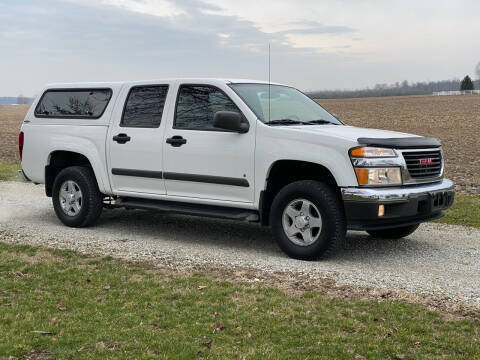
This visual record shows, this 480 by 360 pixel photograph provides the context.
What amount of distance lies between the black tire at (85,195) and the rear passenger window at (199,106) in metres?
1.72

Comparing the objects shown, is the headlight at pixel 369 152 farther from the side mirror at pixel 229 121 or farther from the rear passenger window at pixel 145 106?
the rear passenger window at pixel 145 106

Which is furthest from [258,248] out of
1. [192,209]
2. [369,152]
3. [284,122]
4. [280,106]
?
[369,152]

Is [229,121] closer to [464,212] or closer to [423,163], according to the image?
[423,163]

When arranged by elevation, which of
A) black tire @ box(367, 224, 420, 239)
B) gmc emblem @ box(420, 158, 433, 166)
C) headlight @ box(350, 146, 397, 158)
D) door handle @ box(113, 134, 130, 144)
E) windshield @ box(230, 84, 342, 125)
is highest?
windshield @ box(230, 84, 342, 125)

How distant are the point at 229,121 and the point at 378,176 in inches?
67.5

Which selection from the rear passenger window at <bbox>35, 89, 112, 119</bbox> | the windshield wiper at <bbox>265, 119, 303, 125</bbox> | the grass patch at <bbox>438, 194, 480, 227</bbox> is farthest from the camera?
the grass patch at <bbox>438, 194, 480, 227</bbox>

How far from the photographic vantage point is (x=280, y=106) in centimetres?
727

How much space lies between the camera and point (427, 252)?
7027mm

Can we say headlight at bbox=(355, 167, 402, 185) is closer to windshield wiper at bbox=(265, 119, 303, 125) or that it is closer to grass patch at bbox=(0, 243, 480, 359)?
windshield wiper at bbox=(265, 119, 303, 125)

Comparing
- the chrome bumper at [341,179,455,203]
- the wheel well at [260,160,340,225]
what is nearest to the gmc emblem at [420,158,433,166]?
the chrome bumper at [341,179,455,203]

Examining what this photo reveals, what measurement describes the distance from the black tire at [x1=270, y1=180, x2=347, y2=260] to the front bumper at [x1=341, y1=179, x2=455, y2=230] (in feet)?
0.50

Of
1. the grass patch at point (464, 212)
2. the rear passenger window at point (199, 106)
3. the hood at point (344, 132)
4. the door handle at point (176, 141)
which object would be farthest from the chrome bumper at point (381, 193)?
the grass patch at point (464, 212)

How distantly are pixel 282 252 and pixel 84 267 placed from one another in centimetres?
224

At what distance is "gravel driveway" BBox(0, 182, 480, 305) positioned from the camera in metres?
5.86
